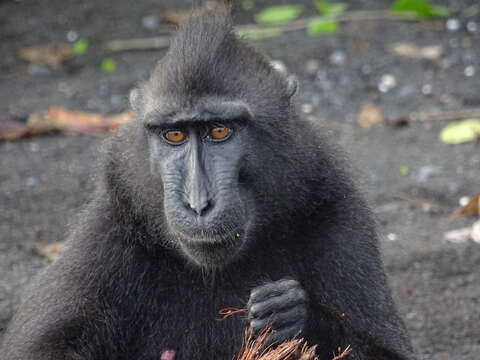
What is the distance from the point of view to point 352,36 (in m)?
11.2

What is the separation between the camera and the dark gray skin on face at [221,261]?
196 inches

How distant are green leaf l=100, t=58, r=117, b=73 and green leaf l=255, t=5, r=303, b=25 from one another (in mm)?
1743

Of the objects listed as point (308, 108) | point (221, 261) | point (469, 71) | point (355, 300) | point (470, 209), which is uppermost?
point (221, 261)

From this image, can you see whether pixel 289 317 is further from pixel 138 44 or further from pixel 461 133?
pixel 138 44

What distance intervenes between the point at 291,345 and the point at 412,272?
278 centimetres

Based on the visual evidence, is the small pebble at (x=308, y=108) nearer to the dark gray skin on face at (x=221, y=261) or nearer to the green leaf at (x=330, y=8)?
the green leaf at (x=330, y=8)

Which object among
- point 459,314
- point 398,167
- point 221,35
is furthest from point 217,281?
point 398,167

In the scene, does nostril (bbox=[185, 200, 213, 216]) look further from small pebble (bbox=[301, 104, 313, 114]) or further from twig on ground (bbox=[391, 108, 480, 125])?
small pebble (bbox=[301, 104, 313, 114])

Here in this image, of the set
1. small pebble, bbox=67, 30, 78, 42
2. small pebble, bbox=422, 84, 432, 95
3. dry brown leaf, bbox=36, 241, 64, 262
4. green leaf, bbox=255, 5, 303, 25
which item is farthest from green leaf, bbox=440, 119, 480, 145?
small pebble, bbox=67, 30, 78, 42

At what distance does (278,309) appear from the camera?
4.77m

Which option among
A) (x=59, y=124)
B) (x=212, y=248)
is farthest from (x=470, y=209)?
(x=59, y=124)

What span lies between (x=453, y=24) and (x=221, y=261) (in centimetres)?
724

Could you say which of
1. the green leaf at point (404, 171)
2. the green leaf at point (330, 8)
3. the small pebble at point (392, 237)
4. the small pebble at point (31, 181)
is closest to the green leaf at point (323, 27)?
the green leaf at point (330, 8)

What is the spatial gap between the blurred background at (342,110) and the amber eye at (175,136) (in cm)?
92
